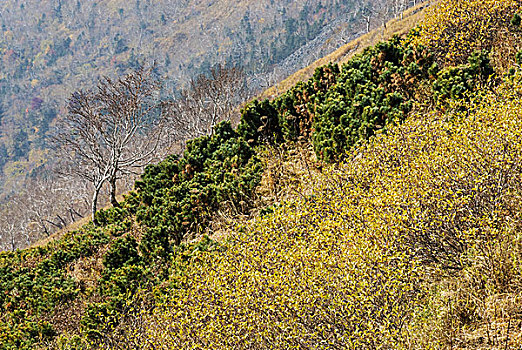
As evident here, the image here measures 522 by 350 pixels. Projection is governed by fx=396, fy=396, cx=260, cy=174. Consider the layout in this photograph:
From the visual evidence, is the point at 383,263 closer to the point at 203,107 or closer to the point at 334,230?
the point at 334,230

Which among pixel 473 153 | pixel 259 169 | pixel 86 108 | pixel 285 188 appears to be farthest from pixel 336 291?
pixel 86 108

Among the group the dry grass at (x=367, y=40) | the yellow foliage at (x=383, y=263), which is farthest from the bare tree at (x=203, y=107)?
the yellow foliage at (x=383, y=263)

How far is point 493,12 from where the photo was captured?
37.4ft

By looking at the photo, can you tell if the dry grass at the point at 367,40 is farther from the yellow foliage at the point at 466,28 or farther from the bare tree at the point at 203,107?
the yellow foliage at the point at 466,28

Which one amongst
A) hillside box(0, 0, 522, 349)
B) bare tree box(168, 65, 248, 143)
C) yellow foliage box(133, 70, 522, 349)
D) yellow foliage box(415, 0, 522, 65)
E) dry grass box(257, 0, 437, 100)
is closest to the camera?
yellow foliage box(133, 70, 522, 349)

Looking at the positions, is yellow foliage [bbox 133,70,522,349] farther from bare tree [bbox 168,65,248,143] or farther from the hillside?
bare tree [bbox 168,65,248,143]

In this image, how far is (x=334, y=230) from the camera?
645 centimetres

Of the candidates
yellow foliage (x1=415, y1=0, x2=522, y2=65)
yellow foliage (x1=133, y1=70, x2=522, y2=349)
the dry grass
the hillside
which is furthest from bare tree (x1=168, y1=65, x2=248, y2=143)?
yellow foliage (x1=133, y1=70, x2=522, y2=349)

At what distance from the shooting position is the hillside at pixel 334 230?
497cm

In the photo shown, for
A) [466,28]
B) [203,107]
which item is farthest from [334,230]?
[203,107]

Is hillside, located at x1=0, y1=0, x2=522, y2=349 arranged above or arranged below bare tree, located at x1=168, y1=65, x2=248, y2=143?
above

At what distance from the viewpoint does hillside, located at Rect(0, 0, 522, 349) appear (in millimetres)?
4969

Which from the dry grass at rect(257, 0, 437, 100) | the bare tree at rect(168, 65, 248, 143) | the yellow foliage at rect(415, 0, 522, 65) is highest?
the yellow foliage at rect(415, 0, 522, 65)

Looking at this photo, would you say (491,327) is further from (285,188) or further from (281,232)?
(285,188)
